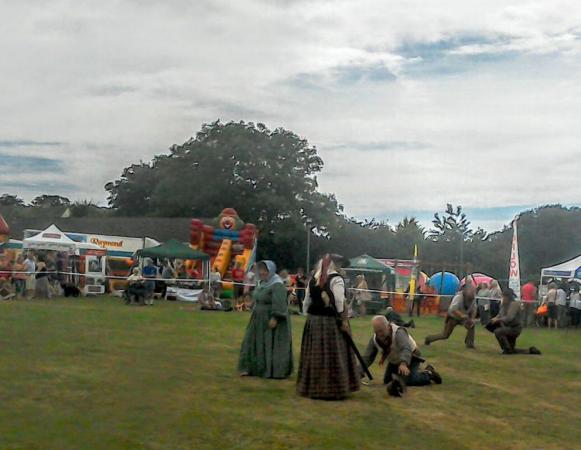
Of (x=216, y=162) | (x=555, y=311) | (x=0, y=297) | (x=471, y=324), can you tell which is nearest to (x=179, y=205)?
(x=216, y=162)

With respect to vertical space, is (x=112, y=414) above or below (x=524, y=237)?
below

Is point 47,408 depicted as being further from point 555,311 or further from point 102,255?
point 102,255

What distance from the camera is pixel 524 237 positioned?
6650 cm

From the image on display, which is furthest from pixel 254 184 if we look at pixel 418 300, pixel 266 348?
pixel 266 348

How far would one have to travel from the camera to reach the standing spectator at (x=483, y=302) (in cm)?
2488

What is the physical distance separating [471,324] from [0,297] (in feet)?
52.8

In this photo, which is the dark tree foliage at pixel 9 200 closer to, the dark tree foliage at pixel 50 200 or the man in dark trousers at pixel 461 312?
the dark tree foliage at pixel 50 200

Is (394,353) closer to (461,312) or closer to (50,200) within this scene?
(461,312)

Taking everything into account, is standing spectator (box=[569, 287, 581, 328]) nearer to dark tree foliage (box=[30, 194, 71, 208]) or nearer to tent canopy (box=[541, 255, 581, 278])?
tent canopy (box=[541, 255, 581, 278])

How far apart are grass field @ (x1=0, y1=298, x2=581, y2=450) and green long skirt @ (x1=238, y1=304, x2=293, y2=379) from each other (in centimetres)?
29

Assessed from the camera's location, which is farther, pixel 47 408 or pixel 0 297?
pixel 0 297

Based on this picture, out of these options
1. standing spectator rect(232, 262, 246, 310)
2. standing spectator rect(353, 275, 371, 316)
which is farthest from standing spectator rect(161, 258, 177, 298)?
standing spectator rect(353, 275, 371, 316)

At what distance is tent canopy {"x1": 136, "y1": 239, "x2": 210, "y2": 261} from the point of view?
32.4 metres

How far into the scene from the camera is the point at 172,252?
1289 inches
